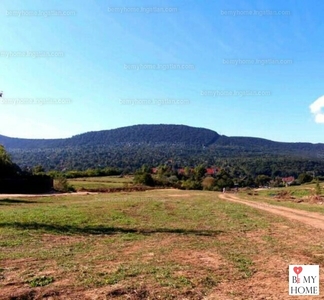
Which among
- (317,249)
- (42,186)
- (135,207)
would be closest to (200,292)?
(317,249)

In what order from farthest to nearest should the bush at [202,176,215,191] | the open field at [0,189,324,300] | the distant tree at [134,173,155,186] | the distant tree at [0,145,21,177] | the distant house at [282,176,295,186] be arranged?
the distant house at [282,176,295,186], the bush at [202,176,215,191], the distant tree at [134,173,155,186], the distant tree at [0,145,21,177], the open field at [0,189,324,300]

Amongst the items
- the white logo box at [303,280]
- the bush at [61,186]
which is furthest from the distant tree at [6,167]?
the white logo box at [303,280]

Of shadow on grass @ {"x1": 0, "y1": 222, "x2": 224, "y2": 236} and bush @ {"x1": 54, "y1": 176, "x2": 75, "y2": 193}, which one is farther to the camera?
bush @ {"x1": 54, "y1": 176, "x2": 75, "y2": 193}

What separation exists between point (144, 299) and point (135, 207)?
17.5 meters

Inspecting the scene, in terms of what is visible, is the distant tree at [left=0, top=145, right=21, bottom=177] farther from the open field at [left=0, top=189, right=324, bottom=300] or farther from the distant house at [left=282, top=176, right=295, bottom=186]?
the distant house at [left=282, top=176, right=295, bottom=186]

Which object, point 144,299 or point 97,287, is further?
point 97,287

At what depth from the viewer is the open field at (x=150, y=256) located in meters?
7.49

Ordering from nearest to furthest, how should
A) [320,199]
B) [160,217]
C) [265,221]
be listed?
1. [265,221]
2. [160,217]
3. [320,199]

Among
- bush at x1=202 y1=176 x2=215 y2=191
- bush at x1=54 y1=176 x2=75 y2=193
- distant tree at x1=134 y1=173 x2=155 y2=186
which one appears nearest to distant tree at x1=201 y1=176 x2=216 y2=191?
bush at x1=202 y1=176 x2=215 y2=191

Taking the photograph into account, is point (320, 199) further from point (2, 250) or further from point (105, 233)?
point (2, 250)

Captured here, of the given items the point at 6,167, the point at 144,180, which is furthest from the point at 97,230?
the point at 144,180

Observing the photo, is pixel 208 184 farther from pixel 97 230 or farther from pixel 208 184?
pixel 97 230

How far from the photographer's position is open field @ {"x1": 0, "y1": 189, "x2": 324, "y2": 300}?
7.49m

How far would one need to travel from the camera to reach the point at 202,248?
1170 centimetres
